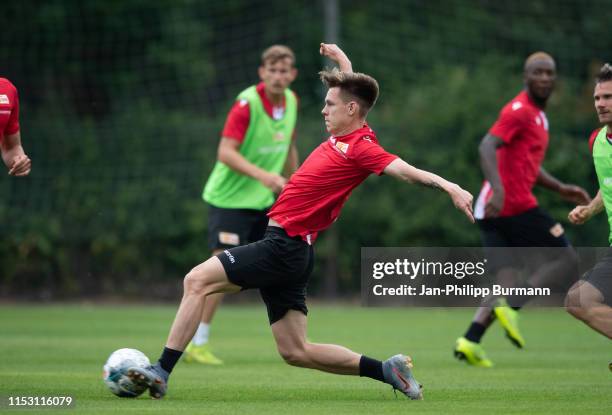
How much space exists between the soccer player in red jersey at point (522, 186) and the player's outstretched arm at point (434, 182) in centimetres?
379

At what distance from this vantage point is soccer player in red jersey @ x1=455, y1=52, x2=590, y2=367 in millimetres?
10516

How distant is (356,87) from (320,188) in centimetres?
72

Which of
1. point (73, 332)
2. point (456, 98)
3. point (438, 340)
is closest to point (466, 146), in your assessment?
point (456, 98)

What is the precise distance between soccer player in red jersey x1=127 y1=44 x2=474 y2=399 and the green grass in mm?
275

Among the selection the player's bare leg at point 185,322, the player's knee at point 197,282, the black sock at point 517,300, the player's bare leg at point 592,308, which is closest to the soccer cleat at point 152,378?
the player's bare leg at point 185,322

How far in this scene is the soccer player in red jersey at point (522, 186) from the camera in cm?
1052

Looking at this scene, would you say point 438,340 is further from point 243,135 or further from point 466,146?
point 466,146

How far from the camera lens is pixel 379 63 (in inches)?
868

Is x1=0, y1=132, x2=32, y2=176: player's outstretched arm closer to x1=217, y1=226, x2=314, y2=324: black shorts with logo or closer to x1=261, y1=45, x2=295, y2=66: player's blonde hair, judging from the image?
x1=217, y1=226, x2=314, y2=324: black shorts with logo

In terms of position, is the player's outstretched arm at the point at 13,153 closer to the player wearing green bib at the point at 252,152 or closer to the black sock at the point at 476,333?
the player wearing green bib at the point at 252,152

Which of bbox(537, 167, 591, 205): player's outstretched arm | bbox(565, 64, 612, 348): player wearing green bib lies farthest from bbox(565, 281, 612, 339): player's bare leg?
bbox(537, 167, 591, 205): player's outstretched arm

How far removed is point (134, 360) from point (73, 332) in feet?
21.5

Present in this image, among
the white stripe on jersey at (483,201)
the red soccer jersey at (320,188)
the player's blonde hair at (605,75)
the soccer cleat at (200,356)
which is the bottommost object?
the soccer cleat at (200,356)

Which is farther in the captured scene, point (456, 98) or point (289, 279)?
point (456, 98)
